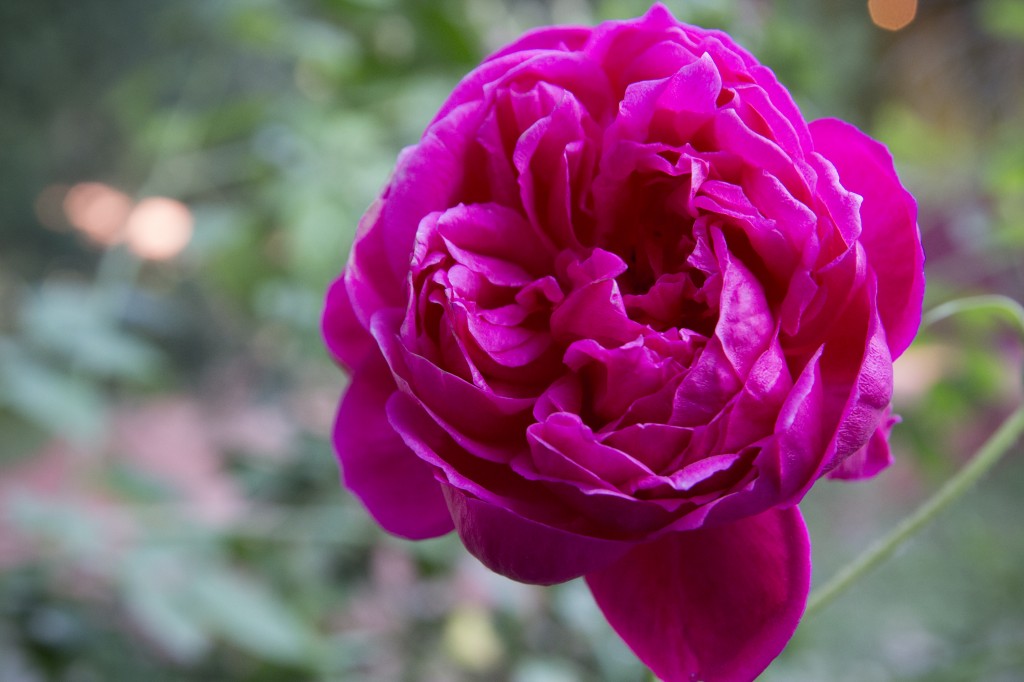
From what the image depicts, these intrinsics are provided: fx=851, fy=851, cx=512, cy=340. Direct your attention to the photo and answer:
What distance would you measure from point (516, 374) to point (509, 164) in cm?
5

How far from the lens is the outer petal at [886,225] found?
6.7 inches

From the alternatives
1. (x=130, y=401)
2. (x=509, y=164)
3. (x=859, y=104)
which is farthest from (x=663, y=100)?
(x=130, y=401)

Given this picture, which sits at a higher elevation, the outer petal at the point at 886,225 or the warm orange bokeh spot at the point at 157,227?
the outer petal at the point at 886,225

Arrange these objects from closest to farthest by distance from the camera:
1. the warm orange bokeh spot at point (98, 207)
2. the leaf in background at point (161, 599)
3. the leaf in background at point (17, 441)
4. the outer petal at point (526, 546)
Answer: the outer petal at point (526, 546)
the leaf in background at point (161, 599)
the warm orange bokeh spot at point (98, 207)
the leaf in background at point (17, 441)

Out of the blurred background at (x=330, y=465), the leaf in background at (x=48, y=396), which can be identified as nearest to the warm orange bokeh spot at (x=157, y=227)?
the blurred background at (x=330, y=465)

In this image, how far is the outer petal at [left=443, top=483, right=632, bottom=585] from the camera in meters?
0.15

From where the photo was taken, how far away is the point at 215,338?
1.55 metres

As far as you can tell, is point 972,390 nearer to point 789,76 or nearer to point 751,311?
point 789,76

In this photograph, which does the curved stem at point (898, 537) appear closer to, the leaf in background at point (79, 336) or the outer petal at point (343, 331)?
the outer petal at point (343, 331)

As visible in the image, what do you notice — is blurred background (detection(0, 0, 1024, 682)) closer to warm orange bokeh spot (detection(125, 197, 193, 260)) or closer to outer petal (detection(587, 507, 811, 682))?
warm orange bokeh spot (detection(125, 197, 193, 260))

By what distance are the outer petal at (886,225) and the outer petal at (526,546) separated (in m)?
0.07

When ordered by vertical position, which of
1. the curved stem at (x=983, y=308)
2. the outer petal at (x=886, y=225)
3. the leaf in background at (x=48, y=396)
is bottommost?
the leaf in background at (x=48, y=396)

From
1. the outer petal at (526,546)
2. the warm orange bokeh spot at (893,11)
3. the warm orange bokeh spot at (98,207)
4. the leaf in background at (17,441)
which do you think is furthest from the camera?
the leaf in background at (17,441)

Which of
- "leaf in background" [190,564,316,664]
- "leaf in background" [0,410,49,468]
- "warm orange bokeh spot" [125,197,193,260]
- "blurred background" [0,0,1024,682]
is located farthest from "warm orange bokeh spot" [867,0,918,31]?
"leaf in background" [0,410,49,468]
